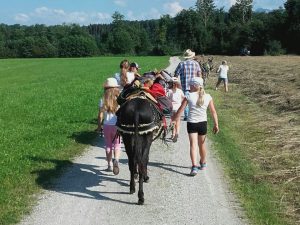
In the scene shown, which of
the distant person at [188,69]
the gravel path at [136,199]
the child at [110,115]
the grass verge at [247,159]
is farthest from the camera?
the distant person at [188,69]

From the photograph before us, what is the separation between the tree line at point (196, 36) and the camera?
300 ft

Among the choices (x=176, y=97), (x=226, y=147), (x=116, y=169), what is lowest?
(x=226, y=147)

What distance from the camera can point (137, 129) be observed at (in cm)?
807

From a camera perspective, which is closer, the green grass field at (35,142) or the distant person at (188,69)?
the green grass field at (35,142)

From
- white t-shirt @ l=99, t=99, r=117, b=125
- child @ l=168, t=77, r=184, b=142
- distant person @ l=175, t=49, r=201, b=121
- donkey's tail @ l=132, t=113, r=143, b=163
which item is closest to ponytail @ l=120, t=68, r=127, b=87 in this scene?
child @ l=168, t=77, r=184, b=142

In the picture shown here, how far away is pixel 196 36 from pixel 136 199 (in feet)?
349

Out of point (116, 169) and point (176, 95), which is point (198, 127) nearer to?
point (116, 169)

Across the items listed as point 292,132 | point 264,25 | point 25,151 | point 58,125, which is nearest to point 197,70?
point 292,132

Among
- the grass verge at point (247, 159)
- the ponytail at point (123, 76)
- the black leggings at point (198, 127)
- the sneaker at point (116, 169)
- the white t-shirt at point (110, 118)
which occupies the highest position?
the ponytail at point (123, 76)

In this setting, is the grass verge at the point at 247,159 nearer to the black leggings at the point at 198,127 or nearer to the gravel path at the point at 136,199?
the gravel path at the point at 136,199

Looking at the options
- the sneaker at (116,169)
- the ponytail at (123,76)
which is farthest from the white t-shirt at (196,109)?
the ponytail at (123,76)

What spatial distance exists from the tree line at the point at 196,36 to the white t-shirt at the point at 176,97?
75815 millimetres

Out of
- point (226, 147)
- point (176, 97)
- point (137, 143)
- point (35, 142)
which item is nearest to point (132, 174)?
point (137, 143)

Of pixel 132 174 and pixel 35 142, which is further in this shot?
pixel 35 142
